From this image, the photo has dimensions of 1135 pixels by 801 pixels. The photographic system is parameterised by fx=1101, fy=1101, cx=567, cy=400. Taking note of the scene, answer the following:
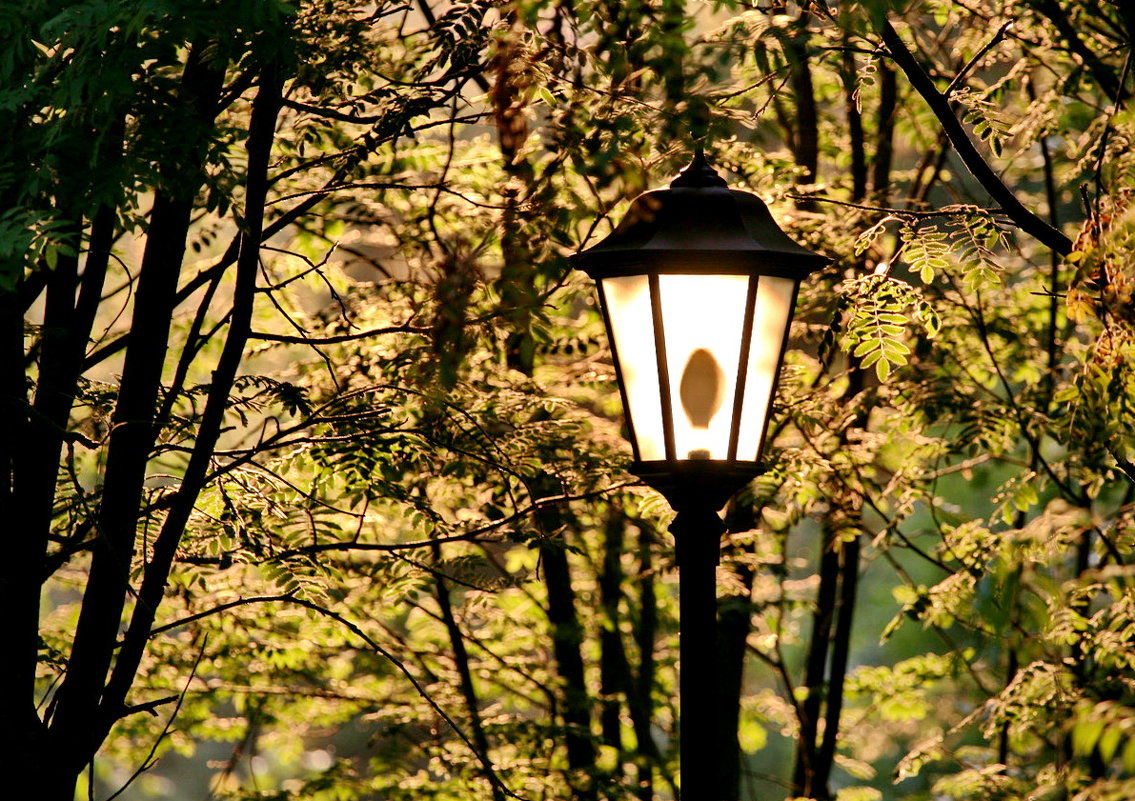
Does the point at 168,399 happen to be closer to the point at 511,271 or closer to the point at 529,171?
the point at 529,171

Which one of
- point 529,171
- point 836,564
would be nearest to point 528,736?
point 836,564

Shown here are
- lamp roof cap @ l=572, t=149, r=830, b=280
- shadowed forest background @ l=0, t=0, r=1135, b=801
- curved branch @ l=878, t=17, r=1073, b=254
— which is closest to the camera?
lamp roof cap @ l=572, t=149, r=830, b=280

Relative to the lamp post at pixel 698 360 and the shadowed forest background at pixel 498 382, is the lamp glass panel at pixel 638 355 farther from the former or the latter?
the shadowed forest background at pixel 498 382

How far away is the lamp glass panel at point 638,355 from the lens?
2779 mm

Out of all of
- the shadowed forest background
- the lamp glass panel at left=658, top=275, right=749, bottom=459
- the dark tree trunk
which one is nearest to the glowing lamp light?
the lamp glass panel at left=658, top=275, right=749, bottom=459

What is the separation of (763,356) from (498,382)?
2.33 meters

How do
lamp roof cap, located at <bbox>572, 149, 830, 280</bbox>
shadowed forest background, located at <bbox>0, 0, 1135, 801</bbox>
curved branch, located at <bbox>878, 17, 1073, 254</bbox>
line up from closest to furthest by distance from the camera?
lamp roof cap, located at <bbox>572, 149, 830, 280</bbox>
shadowed forest background, located at <bbox>0, 0, 1135, 801</bbox>
curved branch, located at <bbox>878, 17, 1073, 254</bbox>

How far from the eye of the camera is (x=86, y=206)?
115 inches

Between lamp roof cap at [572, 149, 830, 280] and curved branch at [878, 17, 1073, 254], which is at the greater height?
curved branch at [878, 17, 1073, 254]

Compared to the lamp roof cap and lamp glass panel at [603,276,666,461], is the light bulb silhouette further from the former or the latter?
the lamp roof cap

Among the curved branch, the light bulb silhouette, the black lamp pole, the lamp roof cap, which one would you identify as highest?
the curved branch

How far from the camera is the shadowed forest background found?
295 cm

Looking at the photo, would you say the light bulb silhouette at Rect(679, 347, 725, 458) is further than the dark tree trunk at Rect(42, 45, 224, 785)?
No

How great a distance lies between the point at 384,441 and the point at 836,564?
3402mm
